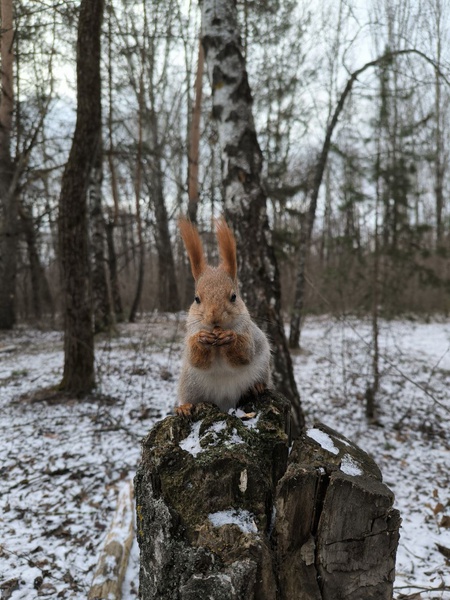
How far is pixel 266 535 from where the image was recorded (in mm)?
1193

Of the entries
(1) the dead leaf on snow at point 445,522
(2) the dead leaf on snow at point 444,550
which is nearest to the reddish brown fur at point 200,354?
(2) the dead leaf on snow at point 444,550

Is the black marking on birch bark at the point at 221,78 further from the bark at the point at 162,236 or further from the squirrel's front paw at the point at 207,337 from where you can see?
the squirrel's front paw at the point at 207,337

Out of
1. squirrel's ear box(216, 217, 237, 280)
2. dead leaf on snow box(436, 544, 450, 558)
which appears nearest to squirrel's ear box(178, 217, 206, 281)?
squirrel's ear box(216, 217, 237, 280)

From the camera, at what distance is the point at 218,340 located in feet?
5.35

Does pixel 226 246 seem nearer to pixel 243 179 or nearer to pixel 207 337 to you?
pixel 207 337

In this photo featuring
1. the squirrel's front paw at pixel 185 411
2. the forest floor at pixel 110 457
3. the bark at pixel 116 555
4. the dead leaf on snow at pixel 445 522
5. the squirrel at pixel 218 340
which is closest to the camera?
the squirrel's front paw at pixel 185 411

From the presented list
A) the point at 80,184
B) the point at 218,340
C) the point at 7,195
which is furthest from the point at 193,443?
the point at 7,195

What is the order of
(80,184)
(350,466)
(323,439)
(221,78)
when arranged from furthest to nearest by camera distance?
(80,184)
(221,78)
(323,439)
(350,466)

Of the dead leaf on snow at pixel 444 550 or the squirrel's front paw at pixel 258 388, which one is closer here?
the squirrel's front paw at pixel 258 388

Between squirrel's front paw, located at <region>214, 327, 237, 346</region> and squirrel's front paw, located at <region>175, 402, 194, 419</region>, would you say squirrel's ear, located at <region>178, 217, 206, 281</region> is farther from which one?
squirrel's front paw, located at <region>175, 402, 194, 419</region>

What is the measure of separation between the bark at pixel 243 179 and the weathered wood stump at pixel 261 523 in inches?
95.0

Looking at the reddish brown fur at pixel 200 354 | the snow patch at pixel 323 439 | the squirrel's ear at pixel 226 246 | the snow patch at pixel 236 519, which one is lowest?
the snow patch at pixel 236 519

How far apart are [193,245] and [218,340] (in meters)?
0.48

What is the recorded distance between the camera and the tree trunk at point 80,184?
471 centimetres
